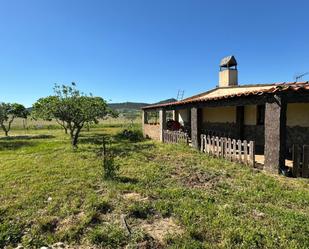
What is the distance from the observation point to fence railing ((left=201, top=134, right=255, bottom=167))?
28.6 ft

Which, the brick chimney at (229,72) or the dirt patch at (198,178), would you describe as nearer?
the dirt patch at (198,178)

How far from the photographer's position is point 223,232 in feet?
13.7

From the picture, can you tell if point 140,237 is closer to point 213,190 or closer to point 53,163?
point 213,190

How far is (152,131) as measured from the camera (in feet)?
66.6

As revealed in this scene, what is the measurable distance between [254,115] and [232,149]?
14.8ft

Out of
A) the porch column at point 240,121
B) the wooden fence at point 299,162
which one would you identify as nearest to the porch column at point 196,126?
the porch column at point 240,121

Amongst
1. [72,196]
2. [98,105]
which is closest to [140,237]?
[72,196]

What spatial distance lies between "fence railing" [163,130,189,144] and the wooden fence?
712 cm

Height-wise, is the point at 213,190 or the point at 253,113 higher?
the point at 253,113

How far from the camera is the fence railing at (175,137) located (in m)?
14.2

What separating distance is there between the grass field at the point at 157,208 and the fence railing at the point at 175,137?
5374 millimetres

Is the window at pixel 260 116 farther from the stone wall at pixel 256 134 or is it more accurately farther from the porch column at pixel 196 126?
the porch column at pixel 196 126

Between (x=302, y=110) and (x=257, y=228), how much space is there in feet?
26.6

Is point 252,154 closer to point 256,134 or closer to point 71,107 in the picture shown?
point 256,134
